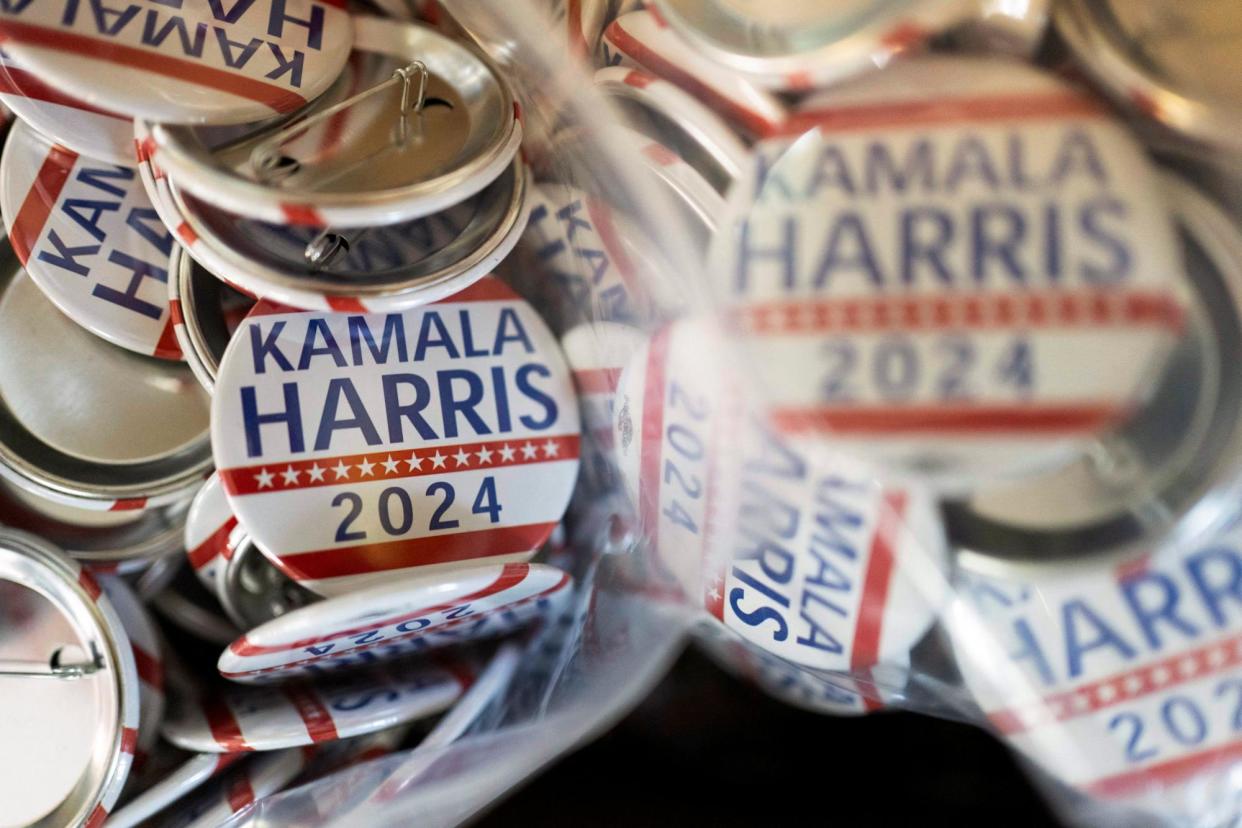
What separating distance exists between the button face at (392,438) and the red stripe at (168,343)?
0.09m

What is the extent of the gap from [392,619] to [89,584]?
0.27 metres

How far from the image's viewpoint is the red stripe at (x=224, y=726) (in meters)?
0.71

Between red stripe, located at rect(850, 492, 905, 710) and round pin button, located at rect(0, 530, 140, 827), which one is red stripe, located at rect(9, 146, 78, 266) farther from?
red stripe, located at rect(850, 492, 905, 710)

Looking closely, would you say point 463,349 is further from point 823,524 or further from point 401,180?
point 823,524

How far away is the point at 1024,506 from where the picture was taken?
512 mm

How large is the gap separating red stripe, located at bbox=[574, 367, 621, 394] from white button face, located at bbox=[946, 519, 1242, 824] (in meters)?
0.28

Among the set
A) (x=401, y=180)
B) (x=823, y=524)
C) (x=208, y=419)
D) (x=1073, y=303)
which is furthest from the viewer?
(x=208, y=419)

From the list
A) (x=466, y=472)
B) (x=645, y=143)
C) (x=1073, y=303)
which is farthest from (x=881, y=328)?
(x=466, y=472)

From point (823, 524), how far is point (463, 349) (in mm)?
334

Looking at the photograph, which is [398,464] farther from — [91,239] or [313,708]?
[91,239]

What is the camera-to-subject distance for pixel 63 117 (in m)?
0.71

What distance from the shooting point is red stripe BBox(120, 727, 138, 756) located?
71 cm

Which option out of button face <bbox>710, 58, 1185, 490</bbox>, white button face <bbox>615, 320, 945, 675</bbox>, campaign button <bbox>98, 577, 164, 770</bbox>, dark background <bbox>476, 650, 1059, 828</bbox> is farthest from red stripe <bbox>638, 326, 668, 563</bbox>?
campaign button <bbox>98, 577, 164, 770</bbox>

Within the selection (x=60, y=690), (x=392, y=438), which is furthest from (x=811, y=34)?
(x=60, y=690)
